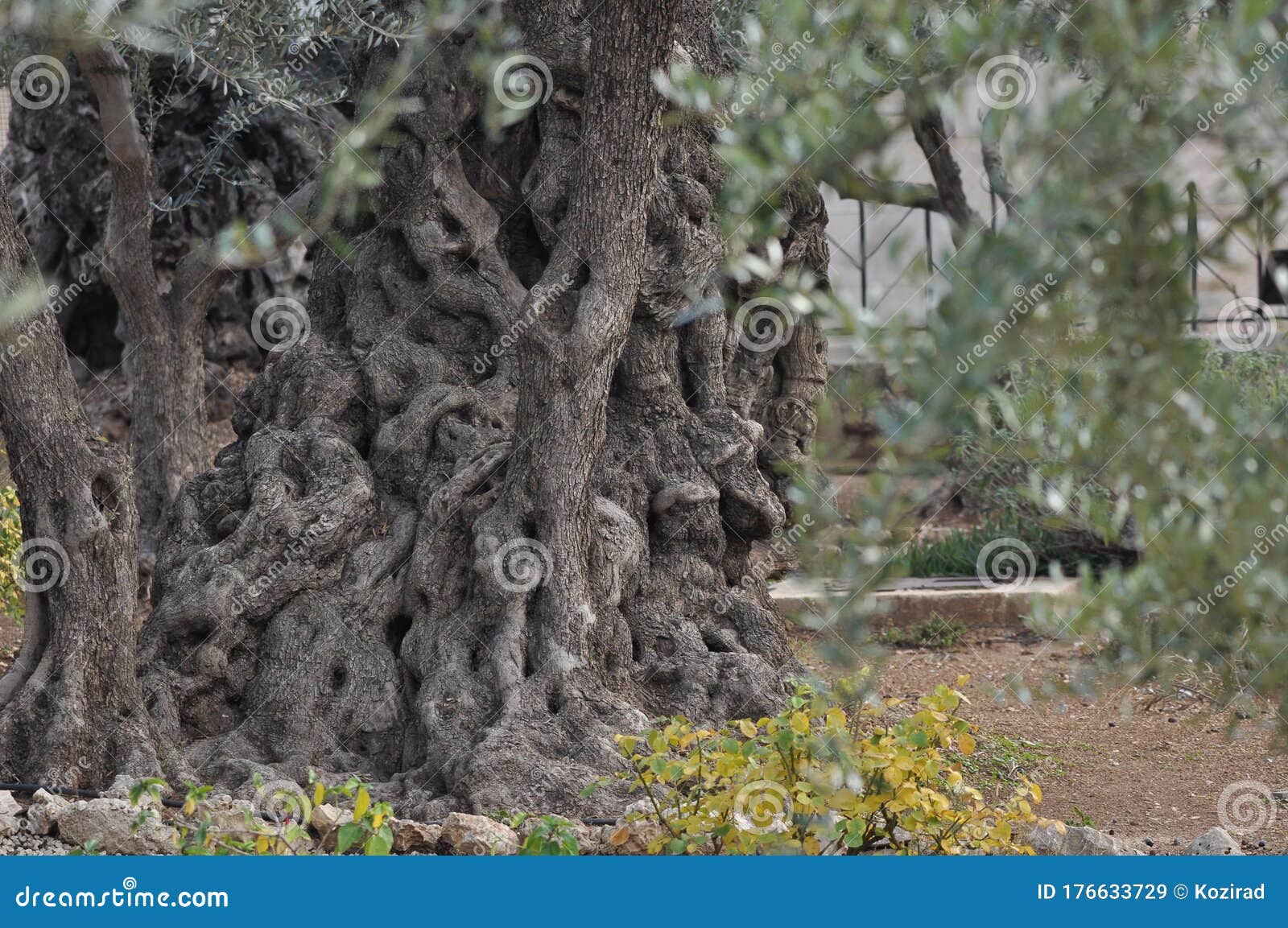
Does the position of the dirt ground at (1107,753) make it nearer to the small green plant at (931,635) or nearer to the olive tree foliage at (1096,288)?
the small green plant at (931,635)

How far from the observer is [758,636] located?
6043mm

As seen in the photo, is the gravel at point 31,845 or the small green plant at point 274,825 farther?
the gravel at point 31,845

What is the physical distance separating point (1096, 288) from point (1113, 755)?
16.4 ft

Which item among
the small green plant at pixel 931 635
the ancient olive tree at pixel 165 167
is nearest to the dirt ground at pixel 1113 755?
the small green plant at pixel 931 635

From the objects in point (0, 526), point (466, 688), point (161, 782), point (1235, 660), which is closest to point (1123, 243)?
point (1235, 660)

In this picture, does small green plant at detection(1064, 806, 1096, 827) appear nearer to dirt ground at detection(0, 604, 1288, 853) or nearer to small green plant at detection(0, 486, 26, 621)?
dirt ground at detection(0, 604, 1288, 853)

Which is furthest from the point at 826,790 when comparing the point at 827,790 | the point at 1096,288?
the point at 1096,288

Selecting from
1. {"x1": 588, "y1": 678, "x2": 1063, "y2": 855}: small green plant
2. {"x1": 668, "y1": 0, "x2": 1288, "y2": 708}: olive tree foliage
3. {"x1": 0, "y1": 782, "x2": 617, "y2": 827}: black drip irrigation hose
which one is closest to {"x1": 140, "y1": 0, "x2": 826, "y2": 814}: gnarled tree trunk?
{"x1": 0, "y1": 782, "x2": 617, "y2": 827}: black drip irrigation hose

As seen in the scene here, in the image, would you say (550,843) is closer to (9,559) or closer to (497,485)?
(497,485)

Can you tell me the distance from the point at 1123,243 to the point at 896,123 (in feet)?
1.35

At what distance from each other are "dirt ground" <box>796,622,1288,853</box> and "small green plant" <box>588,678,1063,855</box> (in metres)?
1.06

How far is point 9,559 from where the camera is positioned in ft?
24.3

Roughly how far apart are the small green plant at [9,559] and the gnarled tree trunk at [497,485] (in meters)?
1.97

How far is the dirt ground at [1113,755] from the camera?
18.0 ft
